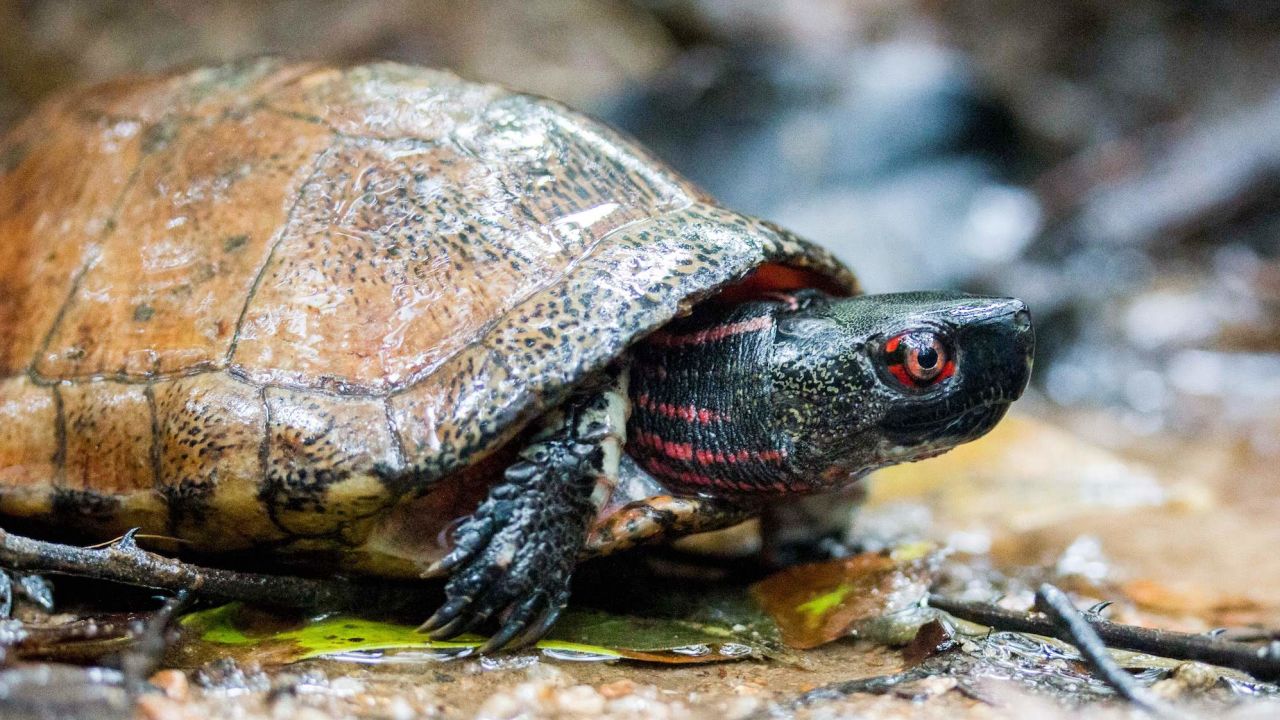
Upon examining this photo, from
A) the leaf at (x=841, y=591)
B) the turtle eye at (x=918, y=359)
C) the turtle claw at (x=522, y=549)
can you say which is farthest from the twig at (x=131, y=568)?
the turtle eye at (x=918, y=359)

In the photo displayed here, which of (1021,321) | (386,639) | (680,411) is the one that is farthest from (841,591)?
(386,639)

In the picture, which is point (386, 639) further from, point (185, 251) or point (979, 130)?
point (979, 130)

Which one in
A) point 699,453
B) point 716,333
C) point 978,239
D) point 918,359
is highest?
point 978,239

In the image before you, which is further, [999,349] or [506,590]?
[999,349]

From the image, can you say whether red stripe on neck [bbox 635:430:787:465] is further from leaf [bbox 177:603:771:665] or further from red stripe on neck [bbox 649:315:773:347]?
leaf [bbox 177:603:771:665]

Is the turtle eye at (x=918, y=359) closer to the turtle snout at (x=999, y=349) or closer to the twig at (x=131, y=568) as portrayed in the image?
the turtle snout at (x=999, y=349)

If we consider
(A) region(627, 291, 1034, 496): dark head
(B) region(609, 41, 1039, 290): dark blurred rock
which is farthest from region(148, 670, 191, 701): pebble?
(B) region(609, 41, 1039, 290): dark blurred rock

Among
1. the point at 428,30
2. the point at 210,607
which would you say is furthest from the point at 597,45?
the point at 210,607
